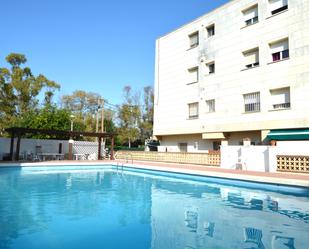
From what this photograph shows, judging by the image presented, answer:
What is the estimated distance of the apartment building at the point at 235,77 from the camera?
64.6 ft

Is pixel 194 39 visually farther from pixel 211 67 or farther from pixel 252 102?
pixel 252 102

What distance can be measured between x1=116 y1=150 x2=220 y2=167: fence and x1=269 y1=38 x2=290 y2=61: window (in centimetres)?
875

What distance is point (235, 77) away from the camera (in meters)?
23.7

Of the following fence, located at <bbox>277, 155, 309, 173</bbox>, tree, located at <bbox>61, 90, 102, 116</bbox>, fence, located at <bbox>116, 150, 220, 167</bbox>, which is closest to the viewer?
fence, located at <bbox>277, 155, 309, 173</bbox>

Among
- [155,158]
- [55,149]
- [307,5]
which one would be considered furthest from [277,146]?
[55,149]

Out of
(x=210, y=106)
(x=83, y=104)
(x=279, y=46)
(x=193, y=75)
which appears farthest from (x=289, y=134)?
(x=83, y=104)

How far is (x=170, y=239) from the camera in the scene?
6316mm

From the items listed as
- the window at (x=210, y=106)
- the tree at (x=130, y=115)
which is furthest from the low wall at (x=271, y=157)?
the tree at (x=130, y=115)

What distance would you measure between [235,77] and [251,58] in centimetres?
199

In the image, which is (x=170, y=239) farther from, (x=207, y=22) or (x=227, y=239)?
(x=207, y=22)

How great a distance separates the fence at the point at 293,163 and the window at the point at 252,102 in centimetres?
595

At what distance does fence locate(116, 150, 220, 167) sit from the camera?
2145cm

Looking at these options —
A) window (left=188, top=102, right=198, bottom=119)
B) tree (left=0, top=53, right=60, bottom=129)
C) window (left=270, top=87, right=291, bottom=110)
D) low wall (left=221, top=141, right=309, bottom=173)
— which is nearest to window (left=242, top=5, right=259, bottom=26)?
window (left=270, top=87, right=291, bottom=110)

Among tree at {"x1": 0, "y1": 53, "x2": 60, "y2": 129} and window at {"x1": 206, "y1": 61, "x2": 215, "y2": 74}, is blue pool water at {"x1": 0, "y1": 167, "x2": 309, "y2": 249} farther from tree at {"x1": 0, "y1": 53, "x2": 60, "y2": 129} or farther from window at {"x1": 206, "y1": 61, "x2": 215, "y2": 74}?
tree at {"x1": 0, "y1": 53, "x2": 60, "y2": 129}
